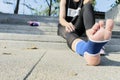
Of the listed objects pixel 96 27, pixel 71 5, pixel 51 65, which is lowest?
pixel 51 65

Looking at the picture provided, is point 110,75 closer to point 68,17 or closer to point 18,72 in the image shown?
point 18,72

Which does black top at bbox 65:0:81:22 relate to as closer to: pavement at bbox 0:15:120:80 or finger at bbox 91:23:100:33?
pavement at bbox 0:15:120:80

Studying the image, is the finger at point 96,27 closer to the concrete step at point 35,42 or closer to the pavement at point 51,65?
the pavement at point 51,65

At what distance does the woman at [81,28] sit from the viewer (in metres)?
3.47

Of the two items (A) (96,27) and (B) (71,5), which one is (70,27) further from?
(A) (96,27)

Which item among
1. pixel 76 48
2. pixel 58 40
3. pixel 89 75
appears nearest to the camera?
pixel 89 75

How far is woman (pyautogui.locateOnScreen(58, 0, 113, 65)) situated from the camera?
11.4 feet

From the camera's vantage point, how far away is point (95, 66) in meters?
3.61

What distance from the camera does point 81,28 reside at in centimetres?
497

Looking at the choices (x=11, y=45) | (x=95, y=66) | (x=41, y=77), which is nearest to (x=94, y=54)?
(x=95, y=66)

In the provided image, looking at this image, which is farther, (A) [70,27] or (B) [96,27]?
(A) [70,27]

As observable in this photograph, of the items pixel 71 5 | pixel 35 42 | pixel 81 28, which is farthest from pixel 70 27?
pixel 35 42

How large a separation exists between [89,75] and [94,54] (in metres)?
0.53

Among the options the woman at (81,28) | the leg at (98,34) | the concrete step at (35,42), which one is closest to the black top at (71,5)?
Result: the woman at (81,28)
